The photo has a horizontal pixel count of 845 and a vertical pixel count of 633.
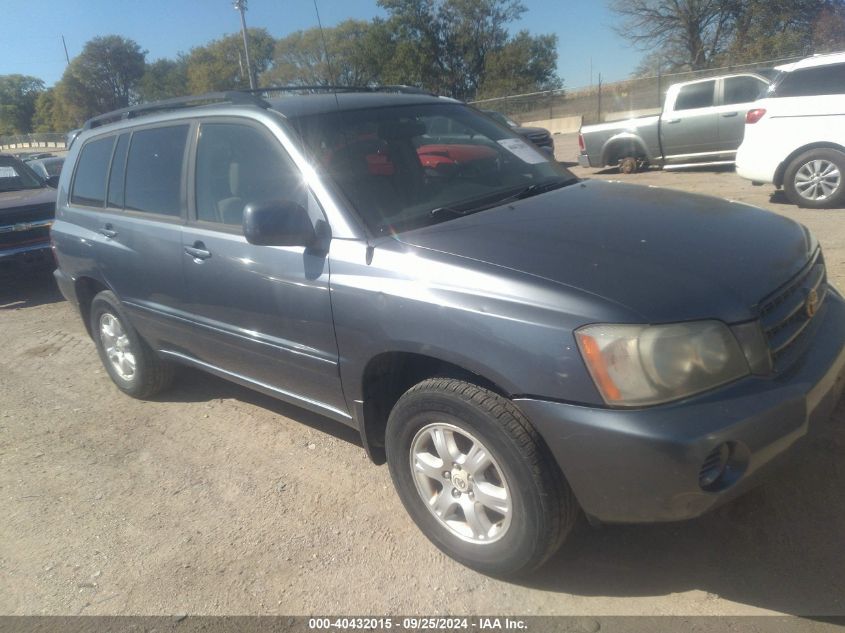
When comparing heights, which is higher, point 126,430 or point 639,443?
point 639,443

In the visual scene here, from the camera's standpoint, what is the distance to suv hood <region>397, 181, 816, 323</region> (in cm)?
227

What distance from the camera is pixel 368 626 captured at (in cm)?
253

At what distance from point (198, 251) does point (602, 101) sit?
2831 cm

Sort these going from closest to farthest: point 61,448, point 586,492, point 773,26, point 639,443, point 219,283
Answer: point 639,443, point 586,492, point 219,283, point 61,448, point 773,26

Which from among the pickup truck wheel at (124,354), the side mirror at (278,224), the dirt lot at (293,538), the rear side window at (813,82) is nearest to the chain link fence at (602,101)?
the rear side window at (813,82)

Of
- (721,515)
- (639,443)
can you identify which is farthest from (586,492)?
(721,515)

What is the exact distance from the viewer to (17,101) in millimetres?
71125

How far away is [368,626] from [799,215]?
289 inches

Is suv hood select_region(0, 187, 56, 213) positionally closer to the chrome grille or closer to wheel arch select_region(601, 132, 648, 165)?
the chrome grille

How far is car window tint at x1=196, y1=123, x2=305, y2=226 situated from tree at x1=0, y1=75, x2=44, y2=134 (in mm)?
76616

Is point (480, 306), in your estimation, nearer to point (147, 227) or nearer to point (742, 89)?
point (147, 227)

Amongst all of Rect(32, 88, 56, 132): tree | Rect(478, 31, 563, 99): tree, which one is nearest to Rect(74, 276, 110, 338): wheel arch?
Rect(478, 31, 563, 99): tree

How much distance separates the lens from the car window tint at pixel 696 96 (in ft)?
39.2

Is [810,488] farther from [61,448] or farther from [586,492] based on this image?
[61,448]
